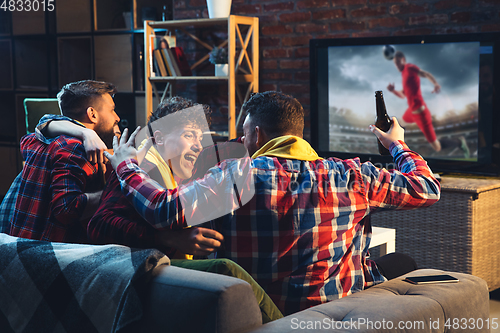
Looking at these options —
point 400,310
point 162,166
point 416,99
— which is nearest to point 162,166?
point 162,166

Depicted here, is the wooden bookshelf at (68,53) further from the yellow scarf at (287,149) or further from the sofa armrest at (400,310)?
the sofa armrest at (400,310)

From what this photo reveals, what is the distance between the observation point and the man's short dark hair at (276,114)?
4.69ft

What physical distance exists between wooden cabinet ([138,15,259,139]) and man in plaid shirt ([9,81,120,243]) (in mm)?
1862

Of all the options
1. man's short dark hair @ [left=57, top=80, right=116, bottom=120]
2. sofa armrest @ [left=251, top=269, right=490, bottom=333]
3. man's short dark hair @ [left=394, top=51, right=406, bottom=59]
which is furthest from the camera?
man's short dark hair @ [left=394, top=51, right=406, bottom=59]

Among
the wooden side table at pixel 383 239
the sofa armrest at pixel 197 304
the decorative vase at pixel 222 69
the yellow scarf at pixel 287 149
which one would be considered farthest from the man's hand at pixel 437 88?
the sofa armrest at pixel 197 304

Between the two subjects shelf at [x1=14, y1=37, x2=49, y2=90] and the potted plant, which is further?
shelf at [x1=14, y1=37, x2=49, y2=90]

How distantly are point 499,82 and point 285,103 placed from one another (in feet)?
6.00

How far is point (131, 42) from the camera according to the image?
4.26 m

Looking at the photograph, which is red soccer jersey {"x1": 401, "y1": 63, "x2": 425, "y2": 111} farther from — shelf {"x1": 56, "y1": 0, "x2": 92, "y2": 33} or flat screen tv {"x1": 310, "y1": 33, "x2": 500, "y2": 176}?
shelf {"x1": 56, "y1": 0, "x2": 92, "y2": 33}

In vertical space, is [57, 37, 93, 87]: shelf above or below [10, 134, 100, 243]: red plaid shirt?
above

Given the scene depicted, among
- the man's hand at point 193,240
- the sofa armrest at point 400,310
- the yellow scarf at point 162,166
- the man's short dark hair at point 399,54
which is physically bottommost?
the sofa armrest at point 400,310

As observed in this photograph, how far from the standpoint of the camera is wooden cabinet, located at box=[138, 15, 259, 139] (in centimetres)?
349

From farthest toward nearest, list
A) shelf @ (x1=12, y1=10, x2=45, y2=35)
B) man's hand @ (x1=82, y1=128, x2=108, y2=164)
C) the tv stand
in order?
shelf @ (x1=12, y1=10, x2=45, y2=35) < the tv stand < man's hand @ (x1=82, y1=128, x2=108, y2=164)

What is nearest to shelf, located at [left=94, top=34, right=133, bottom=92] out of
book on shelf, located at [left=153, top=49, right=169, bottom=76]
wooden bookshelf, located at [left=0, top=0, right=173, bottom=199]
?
wooden bookshelf, located at [left=0, top=0, right=173, bottom=199]
